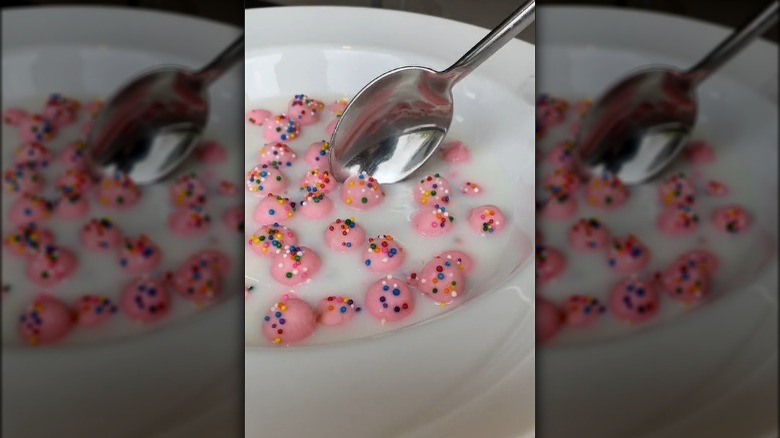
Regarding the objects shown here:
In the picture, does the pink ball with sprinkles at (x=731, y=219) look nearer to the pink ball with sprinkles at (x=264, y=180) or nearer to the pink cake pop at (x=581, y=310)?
the pink cake pop at (x=581, y=310)

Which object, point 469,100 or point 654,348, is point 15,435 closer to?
point 654,348

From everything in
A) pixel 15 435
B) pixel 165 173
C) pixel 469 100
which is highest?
pixel 469 100

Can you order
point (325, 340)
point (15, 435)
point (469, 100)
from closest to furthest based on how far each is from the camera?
1. point (15, 435)
2. point (325, 340)
3. point (469, 100)

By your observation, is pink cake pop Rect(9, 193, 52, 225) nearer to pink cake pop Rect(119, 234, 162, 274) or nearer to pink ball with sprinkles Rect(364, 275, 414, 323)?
pink cake pop Rect(119, 234, 162, 274)

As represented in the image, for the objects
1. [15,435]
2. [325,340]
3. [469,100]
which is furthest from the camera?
[469,100]

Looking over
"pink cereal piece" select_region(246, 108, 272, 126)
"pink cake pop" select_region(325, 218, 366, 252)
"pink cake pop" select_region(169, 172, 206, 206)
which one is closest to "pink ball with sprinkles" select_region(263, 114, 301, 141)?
"pink cereal piece" select_region(246, 108, 272, 126)

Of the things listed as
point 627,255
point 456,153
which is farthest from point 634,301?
point 456,153

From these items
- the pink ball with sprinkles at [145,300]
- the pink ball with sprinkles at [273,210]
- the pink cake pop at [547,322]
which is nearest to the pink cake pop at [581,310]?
the pink cake pop at [547,322]

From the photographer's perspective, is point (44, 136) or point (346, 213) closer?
point (44, 136)

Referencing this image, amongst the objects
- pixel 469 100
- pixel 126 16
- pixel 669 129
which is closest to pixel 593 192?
pixel 669 129
